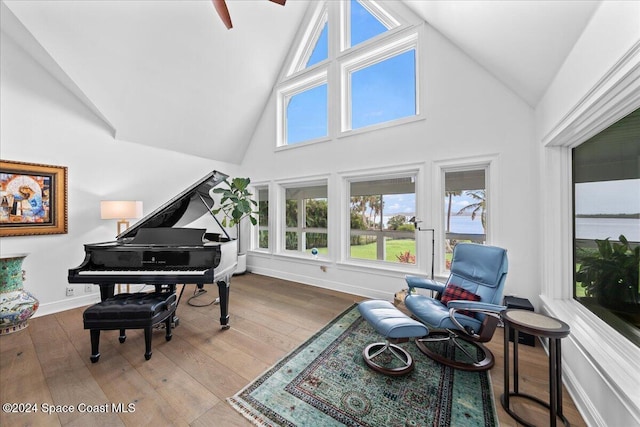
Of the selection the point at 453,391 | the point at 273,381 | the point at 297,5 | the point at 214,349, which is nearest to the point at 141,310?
the point at 214,349

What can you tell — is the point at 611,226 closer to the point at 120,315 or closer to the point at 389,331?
the point at 389,331

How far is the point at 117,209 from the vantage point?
10.8 feet

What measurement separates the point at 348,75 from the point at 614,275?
13.3ft

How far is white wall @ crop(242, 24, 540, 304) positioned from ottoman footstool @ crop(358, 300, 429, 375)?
→ 4.46ft

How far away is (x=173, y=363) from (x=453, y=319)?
239 cm

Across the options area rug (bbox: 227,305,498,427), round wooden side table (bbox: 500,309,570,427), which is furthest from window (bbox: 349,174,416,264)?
round wooden side table (bbox: 500,309,570,427)

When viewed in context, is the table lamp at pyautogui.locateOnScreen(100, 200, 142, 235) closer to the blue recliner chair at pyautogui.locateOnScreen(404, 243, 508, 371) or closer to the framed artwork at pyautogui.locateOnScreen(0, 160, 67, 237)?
the framed artwork at pyautogui.locateOnScreen(0, 160, 67, 237)

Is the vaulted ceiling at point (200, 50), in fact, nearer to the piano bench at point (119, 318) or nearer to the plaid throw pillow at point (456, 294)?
the plaid throw pillow at point (456, 294)

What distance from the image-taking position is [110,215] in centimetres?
325

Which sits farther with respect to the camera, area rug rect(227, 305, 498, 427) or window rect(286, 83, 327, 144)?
window rect(286, 83, 327, 144)

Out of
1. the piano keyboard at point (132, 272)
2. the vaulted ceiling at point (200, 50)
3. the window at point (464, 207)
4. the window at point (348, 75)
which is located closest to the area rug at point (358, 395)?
the piano keyboard at point (132, 272)

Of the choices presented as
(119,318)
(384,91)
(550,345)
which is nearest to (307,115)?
(384,91)

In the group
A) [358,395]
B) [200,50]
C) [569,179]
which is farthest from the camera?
[200,50]

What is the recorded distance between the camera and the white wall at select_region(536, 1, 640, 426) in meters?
1.15
